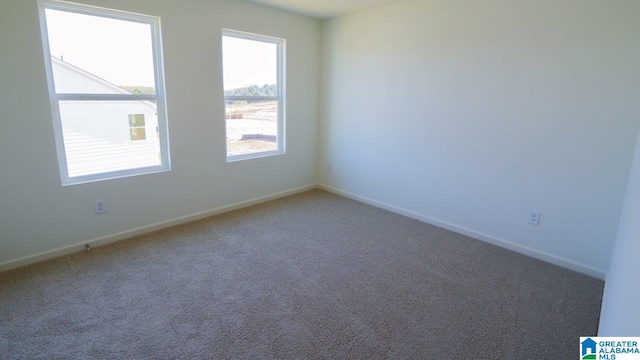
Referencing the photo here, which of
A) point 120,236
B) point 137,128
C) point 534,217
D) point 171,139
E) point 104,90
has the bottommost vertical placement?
point 120,236

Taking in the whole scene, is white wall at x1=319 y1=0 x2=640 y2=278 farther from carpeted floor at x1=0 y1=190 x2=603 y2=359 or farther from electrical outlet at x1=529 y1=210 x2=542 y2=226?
carpeted floor at x1=0 y1=190 x2=603 y2=359

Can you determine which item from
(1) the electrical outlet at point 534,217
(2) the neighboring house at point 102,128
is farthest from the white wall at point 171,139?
(1) the electrical outlet at point 534,217

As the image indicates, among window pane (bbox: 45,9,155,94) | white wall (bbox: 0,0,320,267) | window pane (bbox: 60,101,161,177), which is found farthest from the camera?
window pane (bbox: 60,101,161,177)

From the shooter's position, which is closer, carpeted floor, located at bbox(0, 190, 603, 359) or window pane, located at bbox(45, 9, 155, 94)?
carpeted floor, located at bbox(0, 190, 603, 359)

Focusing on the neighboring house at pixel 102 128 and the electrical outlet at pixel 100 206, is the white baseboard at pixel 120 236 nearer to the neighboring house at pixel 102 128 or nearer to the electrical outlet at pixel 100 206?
the electrical outlet at pixel 100 206

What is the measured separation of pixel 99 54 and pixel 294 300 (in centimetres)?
267

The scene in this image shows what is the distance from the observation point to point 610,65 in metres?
2.44

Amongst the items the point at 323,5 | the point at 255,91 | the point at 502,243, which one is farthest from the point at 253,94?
the point at 502,243

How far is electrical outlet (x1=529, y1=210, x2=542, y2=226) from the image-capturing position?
2941 mm

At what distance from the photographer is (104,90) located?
2906 millimetres

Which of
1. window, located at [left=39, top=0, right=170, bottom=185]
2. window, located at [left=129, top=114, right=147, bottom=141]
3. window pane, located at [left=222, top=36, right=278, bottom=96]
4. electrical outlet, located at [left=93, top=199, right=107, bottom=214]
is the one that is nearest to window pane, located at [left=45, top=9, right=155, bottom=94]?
window, located at [left=39, top=0, right=170, bottom=185]

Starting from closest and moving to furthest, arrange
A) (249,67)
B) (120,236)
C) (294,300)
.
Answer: (294,300), (120,236), (249,67)

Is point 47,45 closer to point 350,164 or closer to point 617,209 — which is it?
point 350,164

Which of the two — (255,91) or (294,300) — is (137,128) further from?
(294,300)
